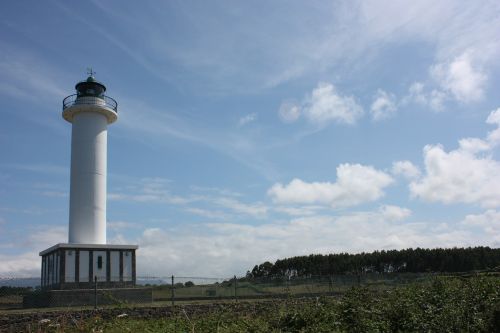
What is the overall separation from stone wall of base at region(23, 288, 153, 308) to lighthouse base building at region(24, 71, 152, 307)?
0.05 metres

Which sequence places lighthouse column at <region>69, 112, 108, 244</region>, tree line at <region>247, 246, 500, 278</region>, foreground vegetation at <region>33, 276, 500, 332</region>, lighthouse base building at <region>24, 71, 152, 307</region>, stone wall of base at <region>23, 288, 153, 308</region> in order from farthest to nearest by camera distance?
tree line at <region>247, 246, 500, 278</region>
lighthouse column at <region>69, 112, 108, 244</region>
lighthouse base building at <region>24, 71, 152, 307</region>
stone wall of base at <region>23, 288, 153, 308</region>
foreground vegetation at <region>33, 276, 500, 332</region>

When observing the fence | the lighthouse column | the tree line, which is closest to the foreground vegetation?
the fence

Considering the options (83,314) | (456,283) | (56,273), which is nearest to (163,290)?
(56,273)

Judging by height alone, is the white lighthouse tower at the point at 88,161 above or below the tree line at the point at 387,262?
above

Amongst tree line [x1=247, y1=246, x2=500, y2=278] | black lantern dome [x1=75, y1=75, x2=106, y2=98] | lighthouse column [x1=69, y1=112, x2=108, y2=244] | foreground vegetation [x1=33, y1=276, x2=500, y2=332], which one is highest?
black lantern dome [x1=75, y1=75, x2=106, y2=98]

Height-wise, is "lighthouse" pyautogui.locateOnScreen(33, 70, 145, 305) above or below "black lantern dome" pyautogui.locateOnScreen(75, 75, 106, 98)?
below

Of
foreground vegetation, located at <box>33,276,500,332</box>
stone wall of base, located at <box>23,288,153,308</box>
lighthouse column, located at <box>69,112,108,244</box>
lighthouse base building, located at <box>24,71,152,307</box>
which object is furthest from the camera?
lighthouse column, located at <box>69,112,108,244</box>

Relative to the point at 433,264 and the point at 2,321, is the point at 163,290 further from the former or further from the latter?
the point at 433,264

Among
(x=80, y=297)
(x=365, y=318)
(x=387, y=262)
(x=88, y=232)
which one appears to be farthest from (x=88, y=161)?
(x=387, y=262)

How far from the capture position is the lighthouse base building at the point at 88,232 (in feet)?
95.7

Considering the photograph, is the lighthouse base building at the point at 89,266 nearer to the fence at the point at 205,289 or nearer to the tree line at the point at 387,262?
the fence at the point at 205,289

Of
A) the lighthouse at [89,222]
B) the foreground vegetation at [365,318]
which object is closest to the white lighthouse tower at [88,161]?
the lighthouse at [89,222]

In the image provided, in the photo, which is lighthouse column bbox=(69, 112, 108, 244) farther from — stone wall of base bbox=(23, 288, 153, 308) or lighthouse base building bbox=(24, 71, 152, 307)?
stone wall of base bbox=(23, 288, 153, 308)

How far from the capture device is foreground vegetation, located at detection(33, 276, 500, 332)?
924cm
